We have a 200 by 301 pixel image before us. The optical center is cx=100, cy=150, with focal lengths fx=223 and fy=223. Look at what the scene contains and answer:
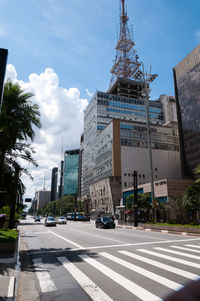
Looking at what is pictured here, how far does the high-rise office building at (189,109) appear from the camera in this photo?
71.4 m

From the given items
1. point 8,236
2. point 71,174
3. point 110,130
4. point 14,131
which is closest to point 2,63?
Result: point 14,131

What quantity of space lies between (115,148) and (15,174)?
6825 cm

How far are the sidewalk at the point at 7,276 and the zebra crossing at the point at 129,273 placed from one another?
2.52 feet

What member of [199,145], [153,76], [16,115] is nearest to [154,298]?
[16,115]

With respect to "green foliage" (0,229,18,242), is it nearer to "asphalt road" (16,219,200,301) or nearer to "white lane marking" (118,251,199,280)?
"asphalt road" (16,219,200,301)

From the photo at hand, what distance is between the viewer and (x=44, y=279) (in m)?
6.55

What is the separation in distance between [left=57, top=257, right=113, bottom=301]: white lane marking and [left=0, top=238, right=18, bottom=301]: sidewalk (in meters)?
1.73

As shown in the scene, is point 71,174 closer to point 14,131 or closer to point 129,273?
point 14,131

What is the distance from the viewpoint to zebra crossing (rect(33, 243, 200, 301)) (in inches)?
210

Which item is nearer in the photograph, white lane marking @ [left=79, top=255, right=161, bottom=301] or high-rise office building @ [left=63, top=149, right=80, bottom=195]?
white lane marking @ [left=79, top=255, right=161, bottom=301]

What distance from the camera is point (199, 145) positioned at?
7081 centimetres

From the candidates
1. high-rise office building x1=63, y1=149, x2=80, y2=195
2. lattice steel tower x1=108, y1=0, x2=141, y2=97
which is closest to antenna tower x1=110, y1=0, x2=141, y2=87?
lattice steel tower x1=108, y1=0, x2=141, y2=97

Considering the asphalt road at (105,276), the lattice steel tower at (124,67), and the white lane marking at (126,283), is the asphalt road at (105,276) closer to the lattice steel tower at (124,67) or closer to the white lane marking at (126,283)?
the white lane marking at (126,283)

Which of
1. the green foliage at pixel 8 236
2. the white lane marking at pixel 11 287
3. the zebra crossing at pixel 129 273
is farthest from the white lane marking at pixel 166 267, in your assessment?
the green foliage at pixel 8 236
